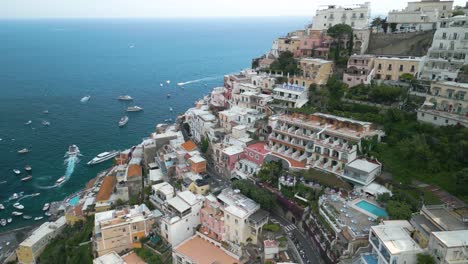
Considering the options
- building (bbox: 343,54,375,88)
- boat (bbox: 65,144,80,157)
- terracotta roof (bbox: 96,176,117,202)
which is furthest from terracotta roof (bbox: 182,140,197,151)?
boat (bbox: 65,144,80,157)

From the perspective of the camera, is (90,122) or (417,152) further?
(90,122)

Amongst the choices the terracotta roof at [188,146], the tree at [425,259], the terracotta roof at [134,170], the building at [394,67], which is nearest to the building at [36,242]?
the terracotta roof at [134,170]

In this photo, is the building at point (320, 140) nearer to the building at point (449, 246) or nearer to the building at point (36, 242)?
the building at point (449, 246)

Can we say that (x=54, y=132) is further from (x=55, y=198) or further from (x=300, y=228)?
(x=300, y=228)

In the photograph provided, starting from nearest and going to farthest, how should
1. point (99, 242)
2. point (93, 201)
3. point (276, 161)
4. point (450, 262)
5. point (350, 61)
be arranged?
point (450, 262) < point (99, 242) < point (276, 161) < point (93, 201) < point (350, 61)

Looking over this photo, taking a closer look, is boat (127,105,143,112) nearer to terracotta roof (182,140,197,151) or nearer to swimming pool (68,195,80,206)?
swimming pool (68,195,80,206)

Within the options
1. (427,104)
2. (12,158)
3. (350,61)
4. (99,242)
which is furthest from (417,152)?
(12,158)

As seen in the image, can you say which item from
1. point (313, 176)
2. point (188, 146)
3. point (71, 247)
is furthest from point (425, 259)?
point (71, 247)
